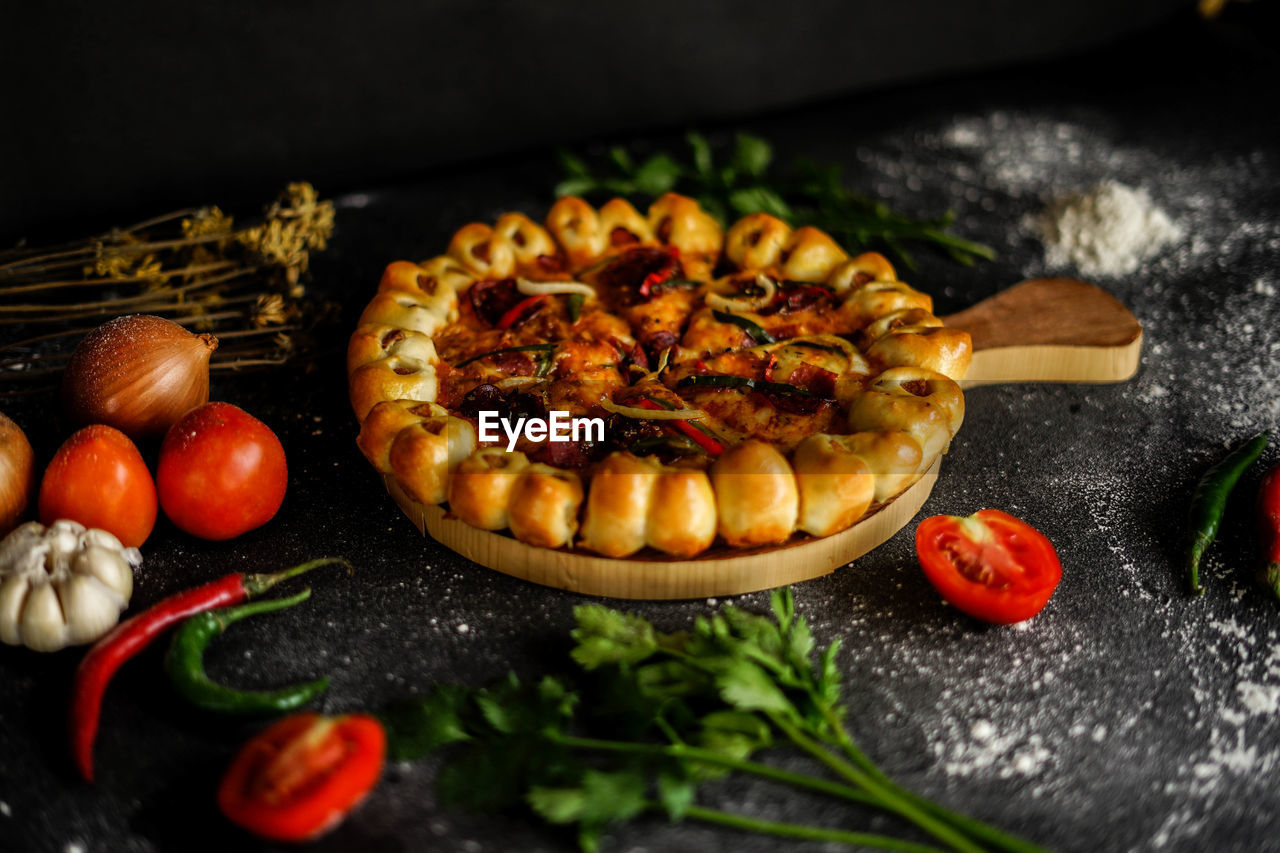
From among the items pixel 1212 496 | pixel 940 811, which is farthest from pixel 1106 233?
Answer: pixel 940 811

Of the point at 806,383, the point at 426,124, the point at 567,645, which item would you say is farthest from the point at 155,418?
the point at 426,124

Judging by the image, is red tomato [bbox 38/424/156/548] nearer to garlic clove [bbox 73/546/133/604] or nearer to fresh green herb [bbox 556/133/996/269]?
garlic clove [bbox 73/546/133/604]

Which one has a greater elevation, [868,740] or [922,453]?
[922,453]

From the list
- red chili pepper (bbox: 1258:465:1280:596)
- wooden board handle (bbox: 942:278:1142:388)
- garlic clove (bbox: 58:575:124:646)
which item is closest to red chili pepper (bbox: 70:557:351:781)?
garlic clove (bbox: 58:575:124:646)

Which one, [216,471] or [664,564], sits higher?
[216,471]

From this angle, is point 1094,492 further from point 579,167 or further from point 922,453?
point 579,167

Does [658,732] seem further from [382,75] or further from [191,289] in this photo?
[382,75]
